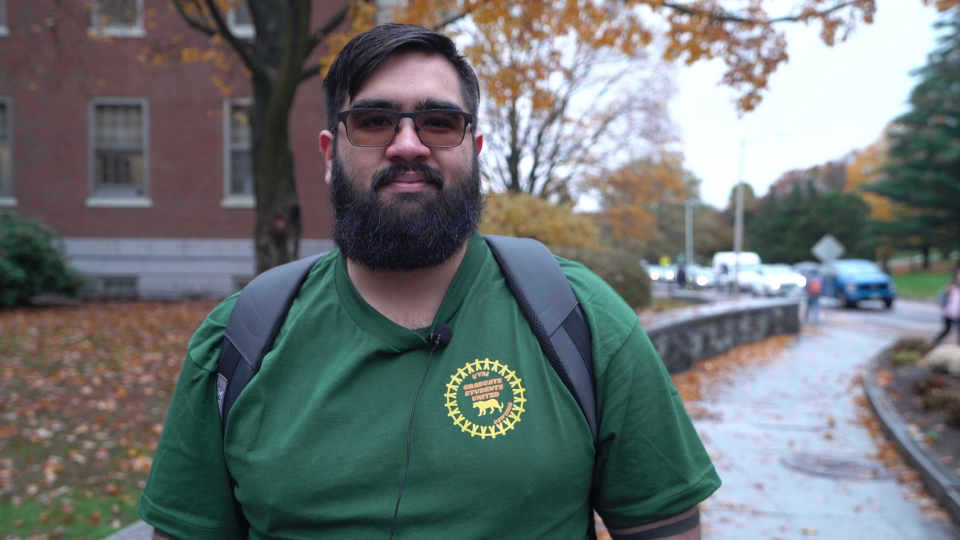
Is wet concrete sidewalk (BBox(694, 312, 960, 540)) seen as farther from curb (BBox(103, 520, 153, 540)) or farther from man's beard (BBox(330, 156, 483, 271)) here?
man's beard (BBox(330, 156, 483, 271))

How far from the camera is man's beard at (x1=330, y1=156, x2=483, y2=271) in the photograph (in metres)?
1.81

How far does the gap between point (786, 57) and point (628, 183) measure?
20696 mm

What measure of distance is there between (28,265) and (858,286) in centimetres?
2694

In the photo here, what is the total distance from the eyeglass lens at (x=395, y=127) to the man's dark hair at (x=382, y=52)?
0.08 metres

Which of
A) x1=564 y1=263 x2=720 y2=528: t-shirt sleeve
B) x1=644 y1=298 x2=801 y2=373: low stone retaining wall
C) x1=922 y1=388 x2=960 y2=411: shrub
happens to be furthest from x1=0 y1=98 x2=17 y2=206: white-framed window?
x1=564 y1=263 x2=720 y2=528: t-shirt sleeve

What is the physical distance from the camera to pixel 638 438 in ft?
5.51

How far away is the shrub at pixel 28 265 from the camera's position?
1298 cm

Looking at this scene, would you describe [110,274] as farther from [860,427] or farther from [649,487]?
[649,487]

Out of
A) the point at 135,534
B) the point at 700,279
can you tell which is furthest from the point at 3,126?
the point at 700,279

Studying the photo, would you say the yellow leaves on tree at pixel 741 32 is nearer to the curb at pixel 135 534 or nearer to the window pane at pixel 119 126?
the curb at pixel 135 534

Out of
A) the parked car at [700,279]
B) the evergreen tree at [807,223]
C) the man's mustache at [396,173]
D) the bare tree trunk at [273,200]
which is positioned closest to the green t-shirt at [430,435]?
the man's mustache at [396,173]

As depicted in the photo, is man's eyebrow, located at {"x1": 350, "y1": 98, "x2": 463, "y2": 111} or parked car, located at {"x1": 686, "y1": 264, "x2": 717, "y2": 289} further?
parked car, located at {"x1": 686, "y1": 264, "x2": 717, "y2": 289}

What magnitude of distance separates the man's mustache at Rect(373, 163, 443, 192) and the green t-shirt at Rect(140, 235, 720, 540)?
0.26 metres

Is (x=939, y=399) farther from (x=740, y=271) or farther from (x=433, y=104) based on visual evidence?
(x=740, y=271)
